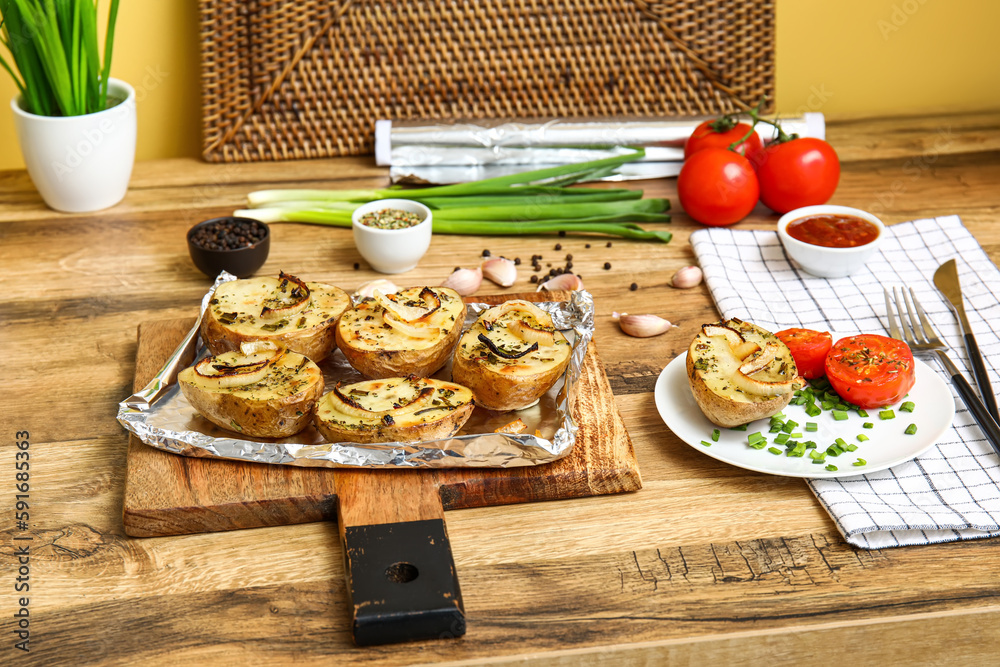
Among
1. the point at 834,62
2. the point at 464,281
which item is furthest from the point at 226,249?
the point at 834,62

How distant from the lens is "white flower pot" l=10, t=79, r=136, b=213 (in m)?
2.12

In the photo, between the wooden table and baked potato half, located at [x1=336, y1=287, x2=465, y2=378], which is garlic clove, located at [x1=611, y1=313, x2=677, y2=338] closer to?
the wooden table

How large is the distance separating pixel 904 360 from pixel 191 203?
5.91 ft

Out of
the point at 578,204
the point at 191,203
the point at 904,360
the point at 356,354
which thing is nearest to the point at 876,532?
the point at 904,360

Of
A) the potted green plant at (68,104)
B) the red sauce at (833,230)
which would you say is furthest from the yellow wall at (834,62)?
the red sauce at (833,230)

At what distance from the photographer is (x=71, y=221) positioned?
89.7 inches

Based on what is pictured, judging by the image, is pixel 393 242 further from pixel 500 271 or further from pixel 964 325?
pixel 964 325

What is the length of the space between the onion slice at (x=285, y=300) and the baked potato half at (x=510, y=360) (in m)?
0.32

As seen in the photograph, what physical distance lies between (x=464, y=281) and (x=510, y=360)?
1.80 ft

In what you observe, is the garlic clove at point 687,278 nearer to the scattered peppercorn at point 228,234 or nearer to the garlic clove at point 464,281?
the garlic clove at point 464,281

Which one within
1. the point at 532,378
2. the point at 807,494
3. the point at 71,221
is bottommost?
the point at 71,221

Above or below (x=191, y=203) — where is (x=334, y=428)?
above

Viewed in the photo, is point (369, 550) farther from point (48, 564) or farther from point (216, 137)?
point (216, 137)

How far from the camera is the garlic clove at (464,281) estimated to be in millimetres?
1953
